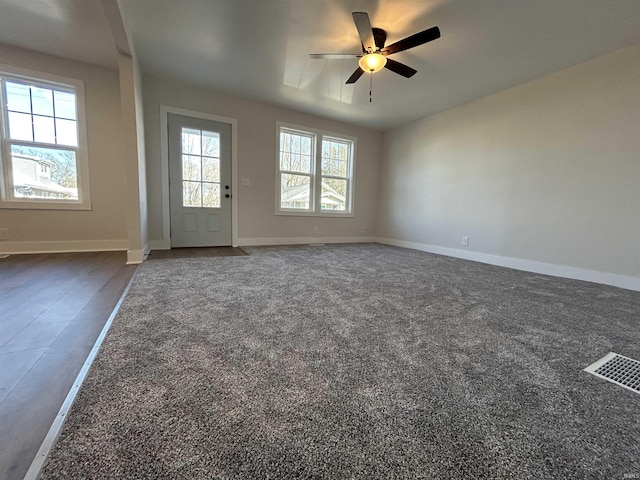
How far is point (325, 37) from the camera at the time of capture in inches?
106

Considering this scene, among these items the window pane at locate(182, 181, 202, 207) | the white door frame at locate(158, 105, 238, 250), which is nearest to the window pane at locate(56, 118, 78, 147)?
the white door frame at locate(158, 105, 238, 250)

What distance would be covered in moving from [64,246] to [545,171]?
6396 mm

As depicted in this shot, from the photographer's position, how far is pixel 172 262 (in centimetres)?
309

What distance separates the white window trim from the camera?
10.6 ft

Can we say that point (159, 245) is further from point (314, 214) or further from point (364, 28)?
point (364, 28)

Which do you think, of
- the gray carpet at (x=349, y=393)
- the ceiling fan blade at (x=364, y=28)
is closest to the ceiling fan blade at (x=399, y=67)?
the ceiling fan blade at (x=364, y=28)

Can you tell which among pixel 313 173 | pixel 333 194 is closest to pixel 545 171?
pixel 333 194

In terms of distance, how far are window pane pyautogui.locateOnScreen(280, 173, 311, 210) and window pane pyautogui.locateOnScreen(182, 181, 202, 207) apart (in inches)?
55.5

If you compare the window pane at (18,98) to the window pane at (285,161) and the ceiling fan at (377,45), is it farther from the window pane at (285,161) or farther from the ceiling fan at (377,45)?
the ceiling fan at (377,45)

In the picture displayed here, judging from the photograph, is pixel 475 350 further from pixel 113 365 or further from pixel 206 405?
pixel 113 365

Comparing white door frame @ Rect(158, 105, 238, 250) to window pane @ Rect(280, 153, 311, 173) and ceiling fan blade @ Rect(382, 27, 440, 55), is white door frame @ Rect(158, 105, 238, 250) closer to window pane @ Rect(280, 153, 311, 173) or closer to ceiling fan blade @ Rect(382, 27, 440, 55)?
window pane @ Rect(280, 153, 311, 173)

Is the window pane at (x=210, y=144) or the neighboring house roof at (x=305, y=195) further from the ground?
the window pane at (x=210, y=144)

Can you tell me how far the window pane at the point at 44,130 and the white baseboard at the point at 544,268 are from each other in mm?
5845

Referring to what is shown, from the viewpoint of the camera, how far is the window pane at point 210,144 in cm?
420
